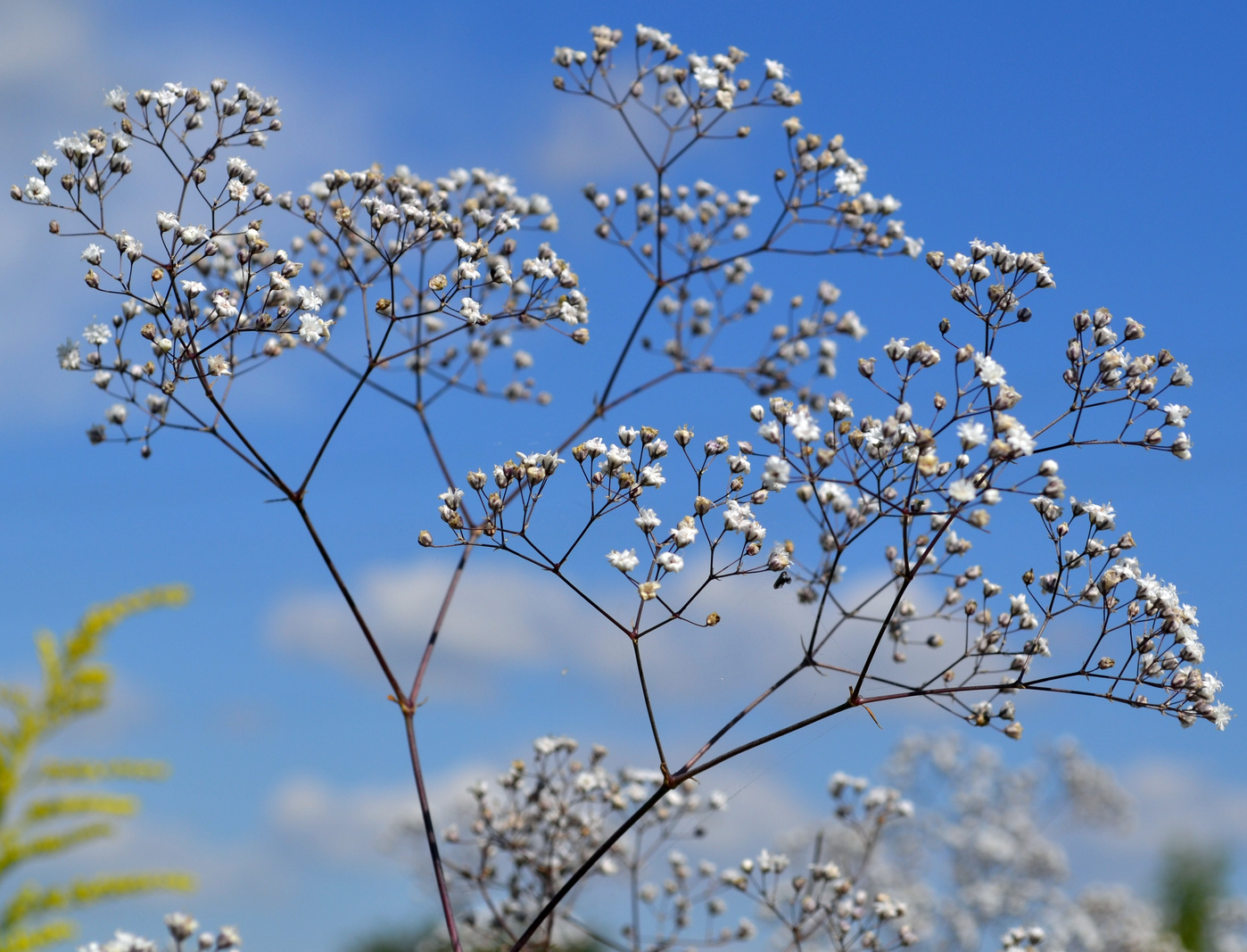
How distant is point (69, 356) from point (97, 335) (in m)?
0.24

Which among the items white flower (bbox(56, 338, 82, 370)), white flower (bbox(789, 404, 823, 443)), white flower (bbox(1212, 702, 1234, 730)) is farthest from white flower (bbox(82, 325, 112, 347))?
white flower (bbox(1212, 702, 1234, 730))

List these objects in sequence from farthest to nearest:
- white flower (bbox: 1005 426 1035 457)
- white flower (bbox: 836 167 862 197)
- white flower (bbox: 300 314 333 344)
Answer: white flower (bbox: 836 167 862 197)
white flower (bbox: 300 314 333 344)
white flower (bbox: 1005 426 1035 457)

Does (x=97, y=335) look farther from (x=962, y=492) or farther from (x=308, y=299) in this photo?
(x=962, y=492)

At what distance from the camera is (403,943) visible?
126 feet

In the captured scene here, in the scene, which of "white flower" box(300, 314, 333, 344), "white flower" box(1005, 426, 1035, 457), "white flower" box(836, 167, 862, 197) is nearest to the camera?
"white flower" box(1005, 426, 1035, 457)

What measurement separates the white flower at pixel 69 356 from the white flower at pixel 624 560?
334 cm

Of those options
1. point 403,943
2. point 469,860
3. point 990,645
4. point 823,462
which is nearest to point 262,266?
point 823,462

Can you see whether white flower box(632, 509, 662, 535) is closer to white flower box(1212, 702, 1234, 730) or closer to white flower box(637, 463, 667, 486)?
white flower box(637, 463, 667, 486)

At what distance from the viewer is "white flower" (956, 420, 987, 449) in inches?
187

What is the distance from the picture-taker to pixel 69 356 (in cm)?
604

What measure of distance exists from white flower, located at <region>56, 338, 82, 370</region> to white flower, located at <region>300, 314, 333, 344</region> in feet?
4.96

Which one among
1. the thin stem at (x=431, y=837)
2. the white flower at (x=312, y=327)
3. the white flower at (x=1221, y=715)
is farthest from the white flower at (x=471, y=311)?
the white flower at (x=1221, y=715)

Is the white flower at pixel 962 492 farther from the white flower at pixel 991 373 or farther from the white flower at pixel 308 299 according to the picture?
the white flower at pixel 308 299

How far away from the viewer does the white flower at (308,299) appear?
5.63 meters
